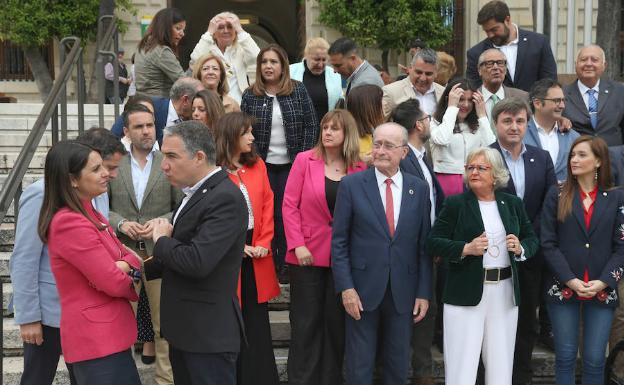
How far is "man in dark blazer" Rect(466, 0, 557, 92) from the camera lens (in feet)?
25.0

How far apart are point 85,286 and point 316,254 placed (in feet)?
6.30

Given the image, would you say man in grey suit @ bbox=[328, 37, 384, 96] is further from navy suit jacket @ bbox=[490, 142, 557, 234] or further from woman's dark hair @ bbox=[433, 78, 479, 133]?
navy suit jacket @ bbox=[490, 142, 557, 234]

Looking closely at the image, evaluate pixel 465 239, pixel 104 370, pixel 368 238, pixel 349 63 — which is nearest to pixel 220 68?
pixel 349 63

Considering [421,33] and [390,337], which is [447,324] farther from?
[421,33]

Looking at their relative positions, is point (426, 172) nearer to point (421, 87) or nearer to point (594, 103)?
point (421, 87)

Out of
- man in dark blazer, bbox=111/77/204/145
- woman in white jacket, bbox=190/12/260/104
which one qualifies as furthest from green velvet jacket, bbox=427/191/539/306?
woman in white jacket, bbox=190/12/260/104

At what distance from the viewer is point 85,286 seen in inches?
157

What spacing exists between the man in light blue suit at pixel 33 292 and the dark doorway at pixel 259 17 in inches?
679

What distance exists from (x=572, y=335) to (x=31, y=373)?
3.29 meters

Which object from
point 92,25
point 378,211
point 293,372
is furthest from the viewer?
point 92,25

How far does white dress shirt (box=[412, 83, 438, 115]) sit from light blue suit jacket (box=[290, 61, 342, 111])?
2.50 ft

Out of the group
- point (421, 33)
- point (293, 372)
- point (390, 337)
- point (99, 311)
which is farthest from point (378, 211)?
point (421, 33)

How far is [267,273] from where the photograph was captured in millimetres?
5625

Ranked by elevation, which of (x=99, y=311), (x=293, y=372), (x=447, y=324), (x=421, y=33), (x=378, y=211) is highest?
(x=421, y=33)
